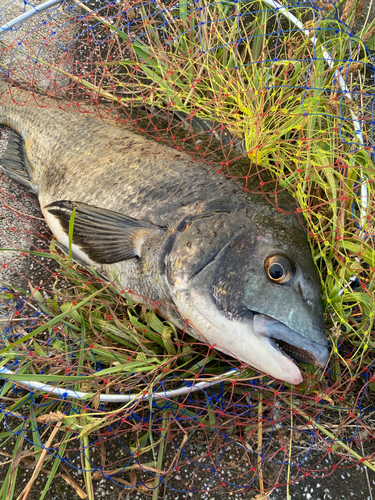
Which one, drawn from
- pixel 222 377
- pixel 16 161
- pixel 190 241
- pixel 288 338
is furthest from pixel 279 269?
pixel 16 161

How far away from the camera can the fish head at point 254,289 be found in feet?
5.70

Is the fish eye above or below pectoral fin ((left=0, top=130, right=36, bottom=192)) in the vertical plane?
above

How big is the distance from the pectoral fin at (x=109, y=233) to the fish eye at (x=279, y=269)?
0.71 m

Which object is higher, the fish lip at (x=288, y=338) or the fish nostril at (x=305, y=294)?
the fish nostril at (x=305, y=294)

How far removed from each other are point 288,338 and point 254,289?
281 millimetres

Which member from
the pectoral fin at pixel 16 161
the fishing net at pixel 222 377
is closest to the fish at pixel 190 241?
the fishing net at pixel 222 377

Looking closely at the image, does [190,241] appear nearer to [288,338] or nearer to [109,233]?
[109,233]

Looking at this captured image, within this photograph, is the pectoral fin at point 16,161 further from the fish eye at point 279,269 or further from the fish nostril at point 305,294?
the fish nostril at point 305,294

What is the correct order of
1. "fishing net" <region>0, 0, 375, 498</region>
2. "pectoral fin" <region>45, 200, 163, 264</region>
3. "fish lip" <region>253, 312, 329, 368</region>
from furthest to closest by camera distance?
"pectoral fin" <region>45, 200, 163, 264</region>, "fishing net" <region>0, 0, 375, 498</region>, "fish lip" <region>253, 312, 329, 368</region>

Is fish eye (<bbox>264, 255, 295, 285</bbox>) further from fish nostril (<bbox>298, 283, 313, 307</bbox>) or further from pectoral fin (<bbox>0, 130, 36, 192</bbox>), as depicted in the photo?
pectoral fin (<bbox>0, 130, 36, 192</bbox>)

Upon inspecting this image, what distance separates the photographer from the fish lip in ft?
5.62

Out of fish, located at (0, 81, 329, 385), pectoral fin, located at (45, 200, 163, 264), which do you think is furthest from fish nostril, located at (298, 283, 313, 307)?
pectoral fin, located at (45, 200, 163, 264)

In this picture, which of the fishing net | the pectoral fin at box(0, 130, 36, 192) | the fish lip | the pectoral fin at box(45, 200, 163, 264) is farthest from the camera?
the pectoral fin at box(0, 130, 36, 192)

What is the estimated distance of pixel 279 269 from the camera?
71.0 inches
